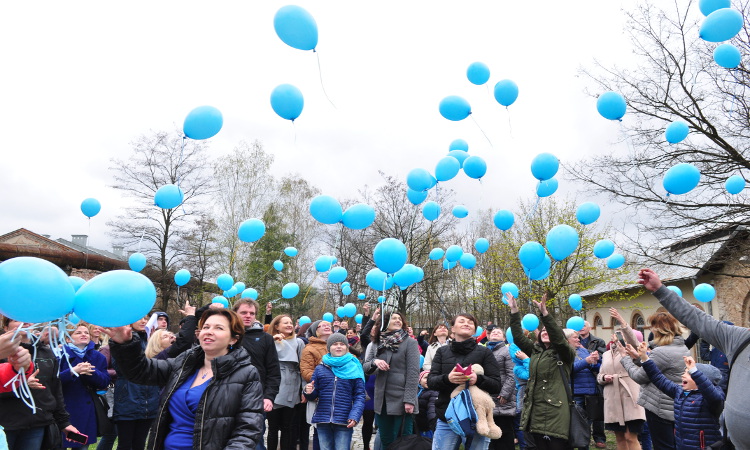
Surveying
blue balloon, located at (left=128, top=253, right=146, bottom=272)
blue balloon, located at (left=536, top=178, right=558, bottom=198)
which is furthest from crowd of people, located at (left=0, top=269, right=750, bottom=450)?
blue balloon, located at (left=128, top=253, right=146, bottom=272)

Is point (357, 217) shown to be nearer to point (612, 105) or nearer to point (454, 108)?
point (454, 108)

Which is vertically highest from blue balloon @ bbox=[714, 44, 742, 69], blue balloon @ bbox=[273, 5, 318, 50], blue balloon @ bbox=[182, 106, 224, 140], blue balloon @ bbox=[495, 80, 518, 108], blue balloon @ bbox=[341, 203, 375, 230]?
blue balloon @ bbox=[714, 44, 742, 69]

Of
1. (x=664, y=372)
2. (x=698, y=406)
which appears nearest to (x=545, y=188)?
(x=664, y=372)

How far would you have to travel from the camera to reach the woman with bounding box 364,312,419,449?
5758mm

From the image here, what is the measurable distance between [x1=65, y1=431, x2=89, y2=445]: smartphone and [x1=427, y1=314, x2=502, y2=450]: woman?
3.34 m

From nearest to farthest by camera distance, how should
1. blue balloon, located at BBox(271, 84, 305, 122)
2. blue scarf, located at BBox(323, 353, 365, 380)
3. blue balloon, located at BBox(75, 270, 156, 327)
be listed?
blue balloon, located at BBox(75, 270, 156, 327)
blue scarf, located at BBox(323, 353, 365, 380)
blue balloon, located at BBox(271, 84, 305, 122)

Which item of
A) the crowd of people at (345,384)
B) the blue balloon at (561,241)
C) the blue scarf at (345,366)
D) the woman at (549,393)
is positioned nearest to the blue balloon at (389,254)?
the crowd of people at (345,384)

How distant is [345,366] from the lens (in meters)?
5.70

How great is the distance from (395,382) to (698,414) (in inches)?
116

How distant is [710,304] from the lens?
Result: 18.9 m

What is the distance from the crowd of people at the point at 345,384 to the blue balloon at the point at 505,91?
11.0ft

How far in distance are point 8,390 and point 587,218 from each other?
7393mm

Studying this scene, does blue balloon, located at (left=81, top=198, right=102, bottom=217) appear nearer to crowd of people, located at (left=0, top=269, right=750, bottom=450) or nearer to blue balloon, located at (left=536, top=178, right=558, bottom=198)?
crowd of people, located at (left=0, top=269, right=750, bottom=450)

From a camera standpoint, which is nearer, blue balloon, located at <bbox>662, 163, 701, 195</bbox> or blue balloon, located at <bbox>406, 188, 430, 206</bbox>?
blue balloon, located at <bbox>662, 163, 701, 195</bbox>
